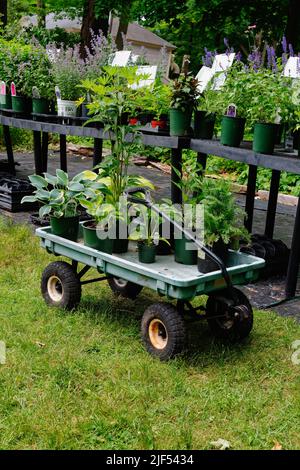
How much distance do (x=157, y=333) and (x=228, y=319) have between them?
469mm

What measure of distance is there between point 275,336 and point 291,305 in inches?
26.2

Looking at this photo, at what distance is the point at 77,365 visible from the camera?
320 centimetres

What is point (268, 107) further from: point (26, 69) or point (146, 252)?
point (26, 69)

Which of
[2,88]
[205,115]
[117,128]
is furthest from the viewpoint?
[2,88]

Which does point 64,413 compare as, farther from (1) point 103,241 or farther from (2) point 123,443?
(1) point 103,241

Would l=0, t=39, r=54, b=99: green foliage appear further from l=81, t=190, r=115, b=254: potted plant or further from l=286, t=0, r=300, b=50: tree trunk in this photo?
l=286, t=0, r=300, b=50: tree trunk

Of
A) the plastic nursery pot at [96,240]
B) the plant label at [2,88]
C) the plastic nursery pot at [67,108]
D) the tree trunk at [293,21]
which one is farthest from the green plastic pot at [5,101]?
the tree trunk at [293,21]

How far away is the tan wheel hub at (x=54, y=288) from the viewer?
400cm

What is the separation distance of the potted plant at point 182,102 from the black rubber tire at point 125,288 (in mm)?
1406

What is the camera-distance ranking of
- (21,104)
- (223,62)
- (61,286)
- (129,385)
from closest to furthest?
(129,385)
(61,286)
(223,62)
(21,104)

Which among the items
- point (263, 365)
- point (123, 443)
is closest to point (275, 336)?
point (263, 365)

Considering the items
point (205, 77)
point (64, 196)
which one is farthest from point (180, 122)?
point (64, 196)

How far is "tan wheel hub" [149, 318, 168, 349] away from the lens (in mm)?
3342

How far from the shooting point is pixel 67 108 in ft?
19.9
